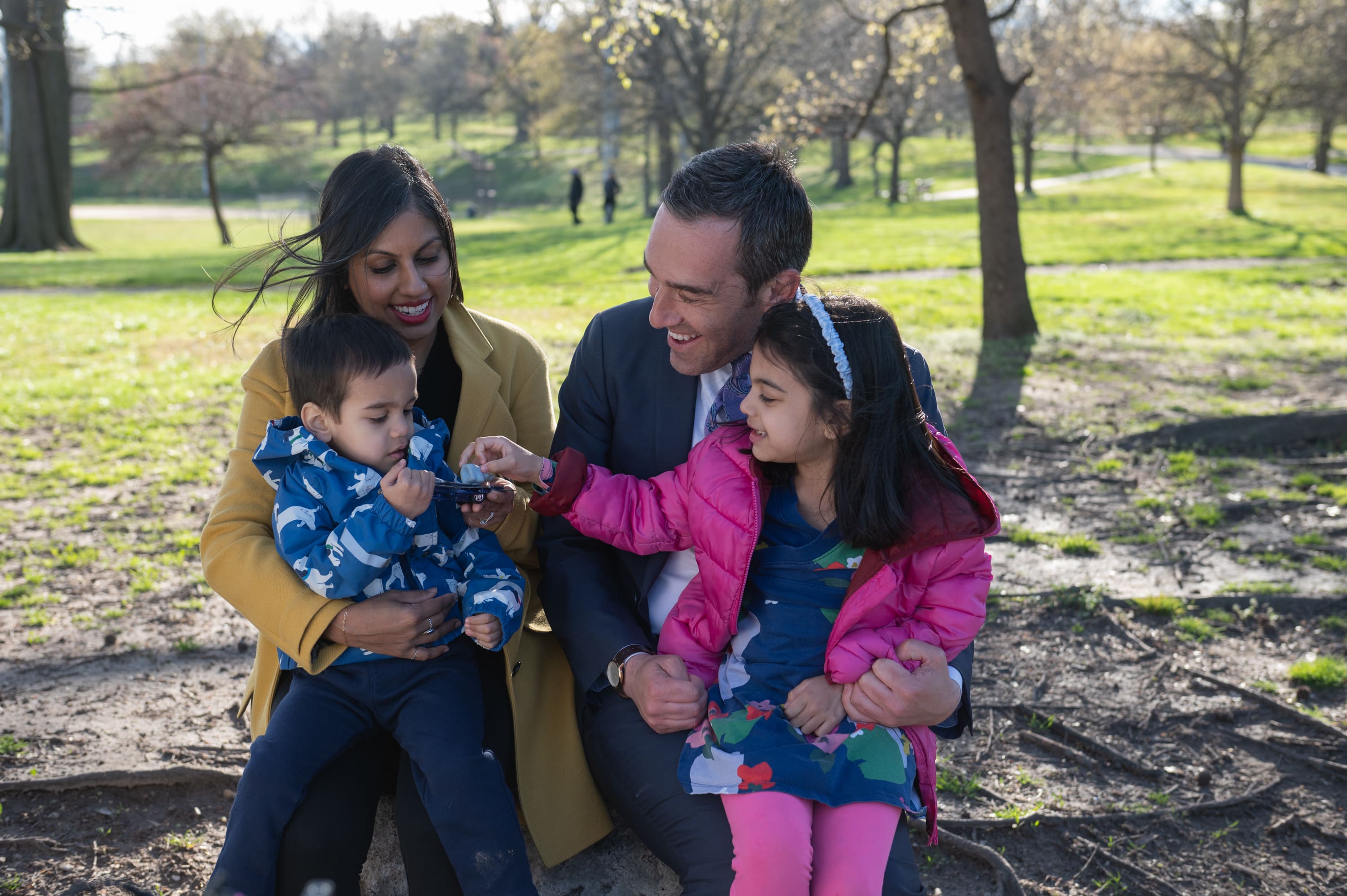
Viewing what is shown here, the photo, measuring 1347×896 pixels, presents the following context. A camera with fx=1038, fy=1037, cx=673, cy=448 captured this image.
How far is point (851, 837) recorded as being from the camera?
210 cm

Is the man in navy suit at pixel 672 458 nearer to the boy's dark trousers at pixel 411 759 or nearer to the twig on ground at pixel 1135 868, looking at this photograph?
the boy's dark trousers at pixel 411 759

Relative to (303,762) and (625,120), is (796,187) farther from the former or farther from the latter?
(625,120)

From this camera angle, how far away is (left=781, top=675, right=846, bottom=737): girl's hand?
2223 mm

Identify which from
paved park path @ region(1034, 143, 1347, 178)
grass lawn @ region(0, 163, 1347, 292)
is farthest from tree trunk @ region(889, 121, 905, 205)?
paved park path @ region(1034, 143, 1347, 178)

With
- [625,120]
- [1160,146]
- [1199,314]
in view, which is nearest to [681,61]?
[625,120]

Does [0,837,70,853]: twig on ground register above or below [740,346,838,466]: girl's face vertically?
below

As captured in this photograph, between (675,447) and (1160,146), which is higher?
(1160,146)

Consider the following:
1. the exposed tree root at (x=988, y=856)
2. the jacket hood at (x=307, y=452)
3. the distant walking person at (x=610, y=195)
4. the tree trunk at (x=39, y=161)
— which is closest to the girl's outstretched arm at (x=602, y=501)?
the jacket hood at (x=307, y=452)

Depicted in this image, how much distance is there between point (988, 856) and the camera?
2896 mm

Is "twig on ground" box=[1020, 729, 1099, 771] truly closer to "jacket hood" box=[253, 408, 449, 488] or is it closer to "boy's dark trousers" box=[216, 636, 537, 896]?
"boy's dark trousers" box=[216, 636, 537, 896]

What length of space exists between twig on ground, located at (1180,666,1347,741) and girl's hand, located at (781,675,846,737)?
236 centimetres

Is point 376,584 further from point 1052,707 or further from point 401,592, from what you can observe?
point 1052,707

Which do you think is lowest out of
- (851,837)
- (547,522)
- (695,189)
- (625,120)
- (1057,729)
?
(1057,729)

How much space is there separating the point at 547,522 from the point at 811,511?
Answer: 2.74 ft
